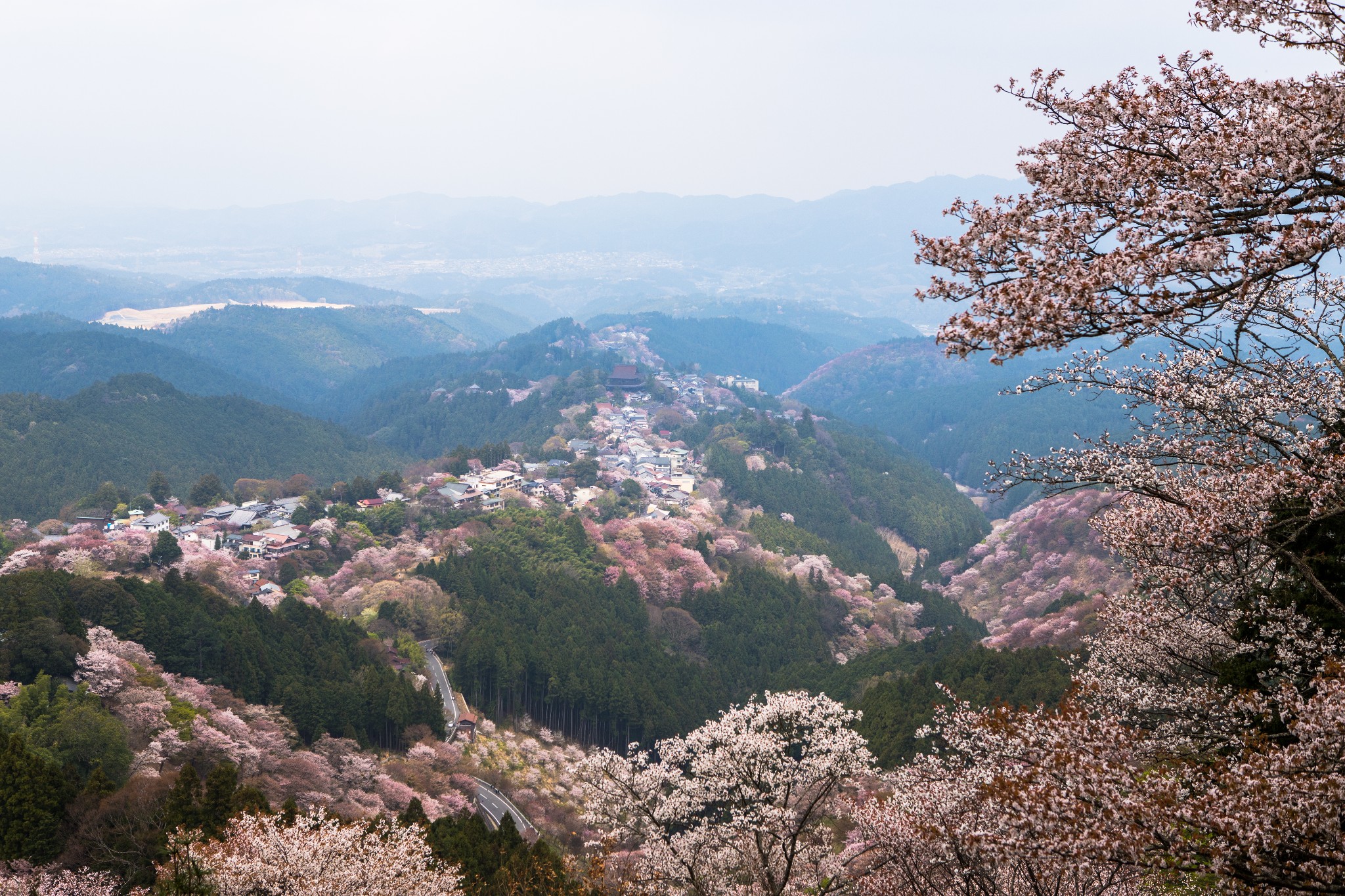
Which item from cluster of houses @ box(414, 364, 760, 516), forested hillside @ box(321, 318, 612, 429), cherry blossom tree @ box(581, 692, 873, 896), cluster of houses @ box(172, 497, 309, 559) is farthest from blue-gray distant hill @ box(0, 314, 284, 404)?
cherry blossom tree @ box(581, 692, 873, 896)

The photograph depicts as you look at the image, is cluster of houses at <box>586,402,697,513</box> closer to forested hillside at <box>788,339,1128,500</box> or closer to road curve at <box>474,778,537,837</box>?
forested hillside at <box>788,339,1128,500</box>

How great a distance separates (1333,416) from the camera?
1084 centimetres

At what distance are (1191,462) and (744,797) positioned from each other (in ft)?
32.9

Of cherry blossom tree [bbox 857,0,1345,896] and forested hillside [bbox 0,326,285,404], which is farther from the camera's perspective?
forested hillside [bbox 0,326,285,404]

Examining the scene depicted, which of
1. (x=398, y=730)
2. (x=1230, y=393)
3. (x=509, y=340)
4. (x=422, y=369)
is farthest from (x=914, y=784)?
(x=509, y=340)

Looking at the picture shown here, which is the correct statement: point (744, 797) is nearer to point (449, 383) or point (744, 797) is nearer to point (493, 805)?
point (493, 805)

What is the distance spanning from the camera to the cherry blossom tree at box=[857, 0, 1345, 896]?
729 cm

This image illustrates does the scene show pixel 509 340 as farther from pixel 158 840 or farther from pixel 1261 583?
pixel 1261 583

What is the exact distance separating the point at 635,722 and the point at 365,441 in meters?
90.0

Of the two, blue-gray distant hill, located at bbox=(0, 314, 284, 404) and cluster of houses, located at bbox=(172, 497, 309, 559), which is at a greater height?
blue-gray distant hill, located at bbox=(0, 314, 284, 404)

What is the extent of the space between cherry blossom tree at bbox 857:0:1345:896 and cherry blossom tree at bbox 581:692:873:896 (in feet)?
12.2

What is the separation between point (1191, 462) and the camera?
11.1 m

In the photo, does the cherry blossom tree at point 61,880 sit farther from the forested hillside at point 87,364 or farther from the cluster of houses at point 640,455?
the forested hillside at point 87,364

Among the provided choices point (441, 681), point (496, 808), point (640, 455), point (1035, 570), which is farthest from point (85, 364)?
point (1035, 570)
